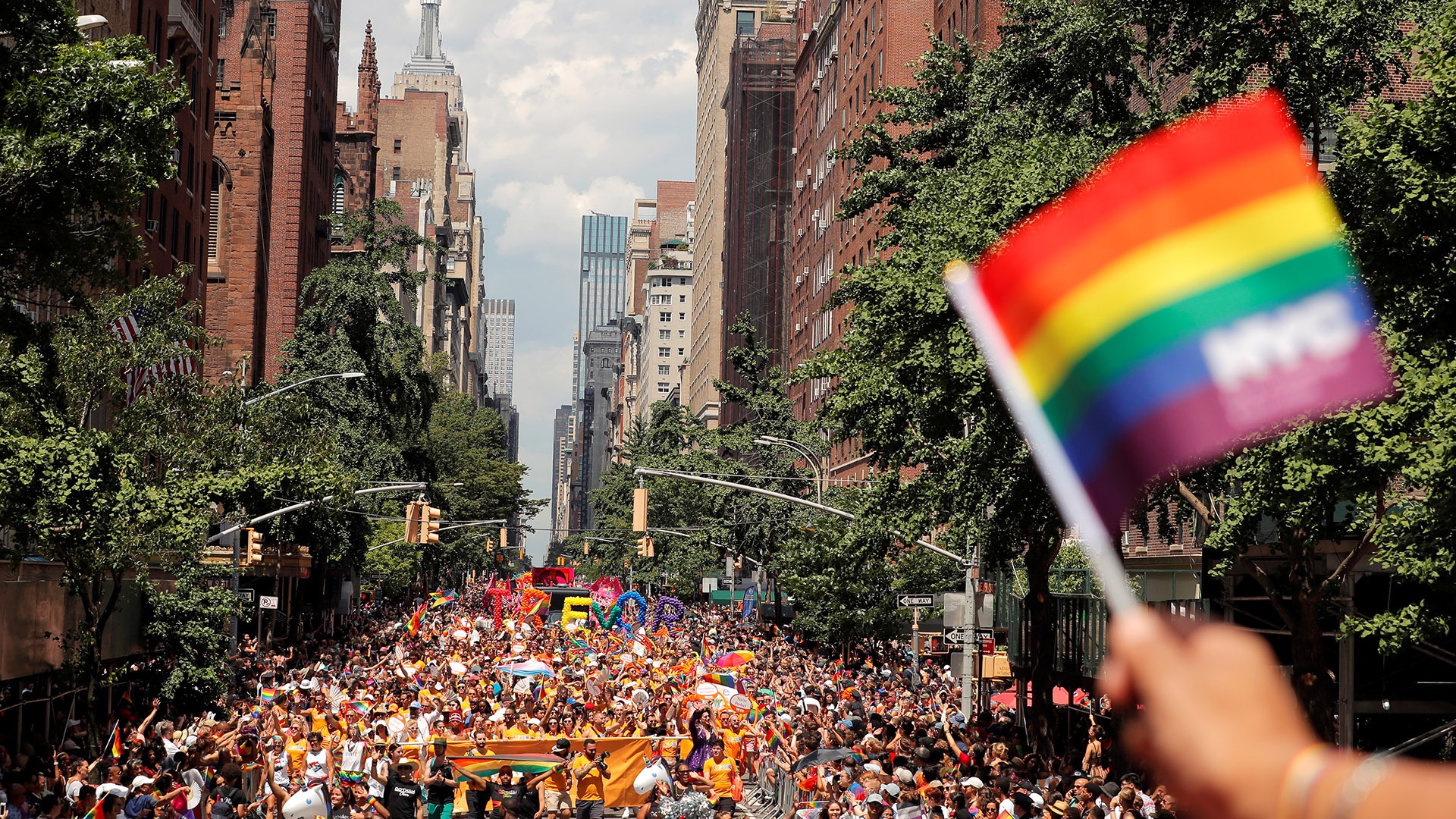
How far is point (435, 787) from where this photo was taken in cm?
1989

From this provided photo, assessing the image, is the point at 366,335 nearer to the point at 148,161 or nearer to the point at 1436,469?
the point at 148,161

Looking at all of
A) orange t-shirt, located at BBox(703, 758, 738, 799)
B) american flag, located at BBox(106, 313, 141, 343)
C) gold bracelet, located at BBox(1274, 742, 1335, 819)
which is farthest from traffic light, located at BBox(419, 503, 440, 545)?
gold bracelet, located at BBox(1274, 742, 1335, 819)

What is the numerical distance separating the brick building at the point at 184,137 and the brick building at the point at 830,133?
26634 millimetres

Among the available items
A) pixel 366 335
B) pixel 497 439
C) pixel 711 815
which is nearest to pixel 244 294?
pixel 366 335

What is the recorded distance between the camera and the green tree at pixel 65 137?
52.6 feet

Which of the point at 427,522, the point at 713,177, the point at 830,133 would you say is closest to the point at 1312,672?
the point at 427,522

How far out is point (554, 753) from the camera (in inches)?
894

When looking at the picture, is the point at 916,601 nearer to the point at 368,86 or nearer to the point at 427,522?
the point at 427,522

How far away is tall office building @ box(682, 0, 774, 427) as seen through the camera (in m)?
167

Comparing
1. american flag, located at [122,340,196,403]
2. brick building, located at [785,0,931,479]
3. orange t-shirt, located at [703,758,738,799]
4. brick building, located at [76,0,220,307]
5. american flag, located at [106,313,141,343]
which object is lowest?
orange t-shirt, located at [703,758,738,799]

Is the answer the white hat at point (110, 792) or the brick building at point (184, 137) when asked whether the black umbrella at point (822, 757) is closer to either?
the white hat at point (110, 792)

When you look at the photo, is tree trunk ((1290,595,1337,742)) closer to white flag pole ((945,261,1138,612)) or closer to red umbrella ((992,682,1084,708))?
red umbrella ((992,682,1084,708))

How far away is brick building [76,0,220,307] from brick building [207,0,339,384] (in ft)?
23.5

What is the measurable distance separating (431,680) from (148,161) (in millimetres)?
19279
